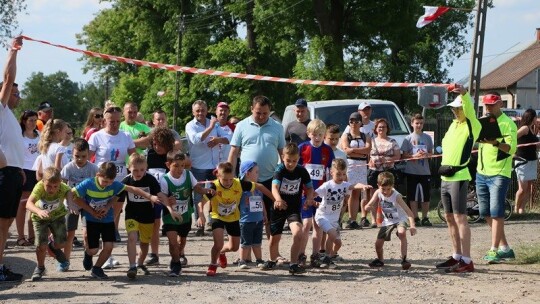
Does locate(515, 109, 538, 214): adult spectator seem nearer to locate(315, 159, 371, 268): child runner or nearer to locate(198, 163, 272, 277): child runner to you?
locate(315, 159, 371, 268): child runner

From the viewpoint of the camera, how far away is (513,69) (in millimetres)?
72125

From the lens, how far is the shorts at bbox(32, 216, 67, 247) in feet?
34.1

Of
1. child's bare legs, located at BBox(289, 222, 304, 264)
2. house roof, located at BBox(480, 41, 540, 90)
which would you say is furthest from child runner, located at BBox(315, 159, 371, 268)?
house roof, located at BBox(480, 41, 540, 90)

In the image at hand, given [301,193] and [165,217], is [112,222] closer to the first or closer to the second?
[165,217]

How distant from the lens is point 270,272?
10.9 meters

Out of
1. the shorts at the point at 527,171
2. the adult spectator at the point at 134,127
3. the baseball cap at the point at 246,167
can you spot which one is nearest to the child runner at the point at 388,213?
the baseball cap at the point at 246,167

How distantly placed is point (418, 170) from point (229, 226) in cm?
629

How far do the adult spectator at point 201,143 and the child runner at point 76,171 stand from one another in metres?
3.13

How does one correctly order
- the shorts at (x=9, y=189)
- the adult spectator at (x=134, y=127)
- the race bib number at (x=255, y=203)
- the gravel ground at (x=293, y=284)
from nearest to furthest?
the gravel ground at (x=293, y=284) → the shorts at (x=9, y=189) → the race bib number at (x=255, y=203) → the adult spectator at (x=134, y=127)

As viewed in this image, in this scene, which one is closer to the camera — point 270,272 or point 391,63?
point 270,272

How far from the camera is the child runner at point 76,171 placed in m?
11.2

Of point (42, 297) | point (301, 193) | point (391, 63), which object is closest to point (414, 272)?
point (301, 193)

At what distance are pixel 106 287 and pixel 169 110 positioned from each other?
147 ft

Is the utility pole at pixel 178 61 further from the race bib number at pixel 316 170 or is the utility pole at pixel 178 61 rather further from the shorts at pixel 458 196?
the shorts at pixel 458 196
